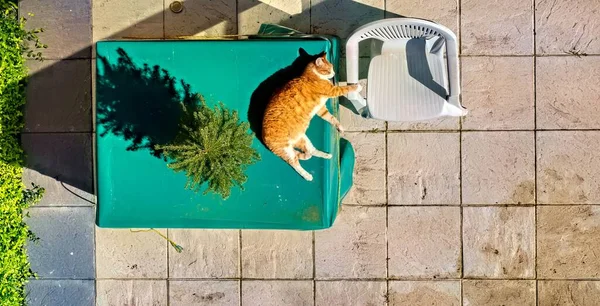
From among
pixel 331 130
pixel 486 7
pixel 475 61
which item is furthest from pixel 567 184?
pixel 331 130

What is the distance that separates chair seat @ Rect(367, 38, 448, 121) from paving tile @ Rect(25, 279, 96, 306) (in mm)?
3304

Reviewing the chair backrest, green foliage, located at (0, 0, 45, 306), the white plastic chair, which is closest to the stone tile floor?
green foliage, located at (0, 0, 45, 306)

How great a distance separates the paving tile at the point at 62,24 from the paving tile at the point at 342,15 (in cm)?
223

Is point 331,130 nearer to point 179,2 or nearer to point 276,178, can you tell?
point 276,178

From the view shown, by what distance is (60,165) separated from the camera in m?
4.86

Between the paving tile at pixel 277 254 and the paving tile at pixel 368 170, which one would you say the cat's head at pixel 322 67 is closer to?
the paving tile at pixel 368 170

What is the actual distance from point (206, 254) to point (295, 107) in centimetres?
210

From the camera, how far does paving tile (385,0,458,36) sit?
4613mm

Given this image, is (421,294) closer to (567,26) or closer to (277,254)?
(277,254)

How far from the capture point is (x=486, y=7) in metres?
4.59

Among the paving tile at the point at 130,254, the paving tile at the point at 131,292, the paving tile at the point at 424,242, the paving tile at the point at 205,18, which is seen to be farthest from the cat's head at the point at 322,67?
the paving tile at the point at 131,292

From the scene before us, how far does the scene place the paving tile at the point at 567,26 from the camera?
15.0 feet

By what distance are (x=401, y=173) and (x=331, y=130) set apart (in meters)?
1.30

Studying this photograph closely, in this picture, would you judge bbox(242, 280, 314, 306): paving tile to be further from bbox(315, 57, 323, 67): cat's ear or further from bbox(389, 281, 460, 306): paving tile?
bbox(315, 57, 323, 67): cat's ear
